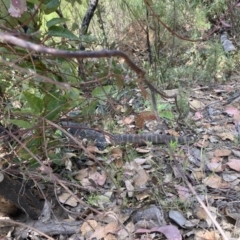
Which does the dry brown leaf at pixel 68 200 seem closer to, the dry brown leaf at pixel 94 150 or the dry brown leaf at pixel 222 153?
the dry brown leaf at pixel 94 150

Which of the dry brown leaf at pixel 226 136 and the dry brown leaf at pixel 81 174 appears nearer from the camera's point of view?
the dry brown leaf at pixel 81 174

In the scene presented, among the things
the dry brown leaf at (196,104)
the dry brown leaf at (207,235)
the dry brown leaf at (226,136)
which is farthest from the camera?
the dry brown leaf at (196,104)

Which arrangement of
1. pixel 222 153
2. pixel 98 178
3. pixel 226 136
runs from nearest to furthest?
pixel 98 178
pixel 222 153
pixel 226 136

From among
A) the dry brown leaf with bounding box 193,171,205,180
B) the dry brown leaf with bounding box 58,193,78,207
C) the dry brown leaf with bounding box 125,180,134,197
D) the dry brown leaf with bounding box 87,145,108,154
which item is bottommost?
the dry brown leaf with bounding box 193,171,205,180

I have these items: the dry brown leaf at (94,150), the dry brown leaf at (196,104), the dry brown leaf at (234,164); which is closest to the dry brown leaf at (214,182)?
the dry brown leaf at (234,164)

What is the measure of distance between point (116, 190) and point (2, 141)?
1.50 feet

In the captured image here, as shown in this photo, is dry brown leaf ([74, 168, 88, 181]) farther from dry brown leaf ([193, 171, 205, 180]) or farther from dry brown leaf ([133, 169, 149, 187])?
dry brown leaf ([193, 171, 205, 180])

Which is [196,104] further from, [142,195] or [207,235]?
Answer: [207,235]

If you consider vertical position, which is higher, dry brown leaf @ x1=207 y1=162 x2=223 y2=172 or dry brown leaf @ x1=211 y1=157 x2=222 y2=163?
dry brown leaf @ x1=211 y1=157 x2=222 y2=163

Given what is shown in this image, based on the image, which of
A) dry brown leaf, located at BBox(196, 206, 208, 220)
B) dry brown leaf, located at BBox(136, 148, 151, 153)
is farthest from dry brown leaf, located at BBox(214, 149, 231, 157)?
dry brown leaf, located at BBox(196, 206, 208, 220)

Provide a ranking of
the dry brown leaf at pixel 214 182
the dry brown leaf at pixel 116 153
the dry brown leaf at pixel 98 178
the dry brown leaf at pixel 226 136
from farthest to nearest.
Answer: the dry brown leaf at pixel 226 136
the dry brown leaf at pixel 116 153
the dry brown leaf at pixel 98 178
the dry brown leaf at pixel 214 182

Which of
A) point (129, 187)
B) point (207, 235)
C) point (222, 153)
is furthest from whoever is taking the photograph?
point (222, 153)

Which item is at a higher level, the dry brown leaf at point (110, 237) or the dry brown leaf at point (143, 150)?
the dry brown leaf at point (143, 150)

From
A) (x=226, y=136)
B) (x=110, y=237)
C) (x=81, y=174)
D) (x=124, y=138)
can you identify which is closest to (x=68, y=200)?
(x=81, y=174)
